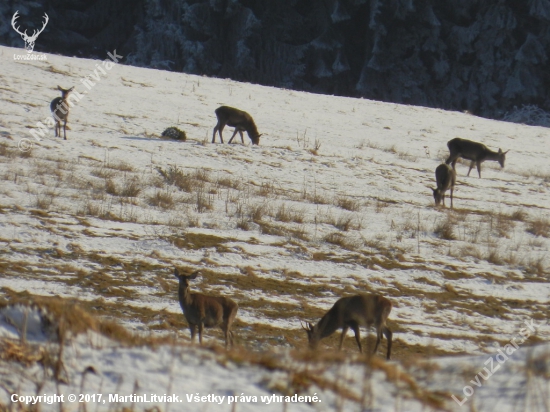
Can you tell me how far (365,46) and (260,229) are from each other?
120 ft

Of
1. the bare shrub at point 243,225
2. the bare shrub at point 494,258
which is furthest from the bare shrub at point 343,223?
the bare shrub at point 494,258

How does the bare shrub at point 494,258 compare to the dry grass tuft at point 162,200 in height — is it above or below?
below

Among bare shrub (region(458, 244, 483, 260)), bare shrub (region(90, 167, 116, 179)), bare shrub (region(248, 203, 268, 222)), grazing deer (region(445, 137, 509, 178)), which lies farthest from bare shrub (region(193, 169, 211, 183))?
grazing deer (region(445, 137, 509, 178))

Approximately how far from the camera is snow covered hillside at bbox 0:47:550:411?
9.02 metres


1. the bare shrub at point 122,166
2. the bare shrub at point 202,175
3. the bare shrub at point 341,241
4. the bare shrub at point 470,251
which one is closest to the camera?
the bare shrub at point 341,241

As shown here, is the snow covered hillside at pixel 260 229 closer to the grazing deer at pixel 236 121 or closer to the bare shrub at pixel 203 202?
the bare shrub at pixel 203 202

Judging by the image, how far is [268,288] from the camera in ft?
35.3

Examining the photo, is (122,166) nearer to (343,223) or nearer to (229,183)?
(229,183)

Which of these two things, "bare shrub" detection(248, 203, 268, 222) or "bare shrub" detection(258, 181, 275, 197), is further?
"bare shrub" detection(258, 181, 275, 197)

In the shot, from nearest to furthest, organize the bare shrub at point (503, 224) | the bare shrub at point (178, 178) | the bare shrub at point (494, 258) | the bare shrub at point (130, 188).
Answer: the bare shrub at point (494, 258) < the bare shrub at point (130, 188) < the bare shrub at point (178, 178) < the bare shrub at point (503, 224)

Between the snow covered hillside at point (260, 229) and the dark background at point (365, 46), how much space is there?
2111 centimetres

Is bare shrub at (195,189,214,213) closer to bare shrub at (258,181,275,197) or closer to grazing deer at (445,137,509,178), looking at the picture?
bare shrub at (258,181,275,197)

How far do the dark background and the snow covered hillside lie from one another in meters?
21.1

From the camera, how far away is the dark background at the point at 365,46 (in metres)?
46.1
